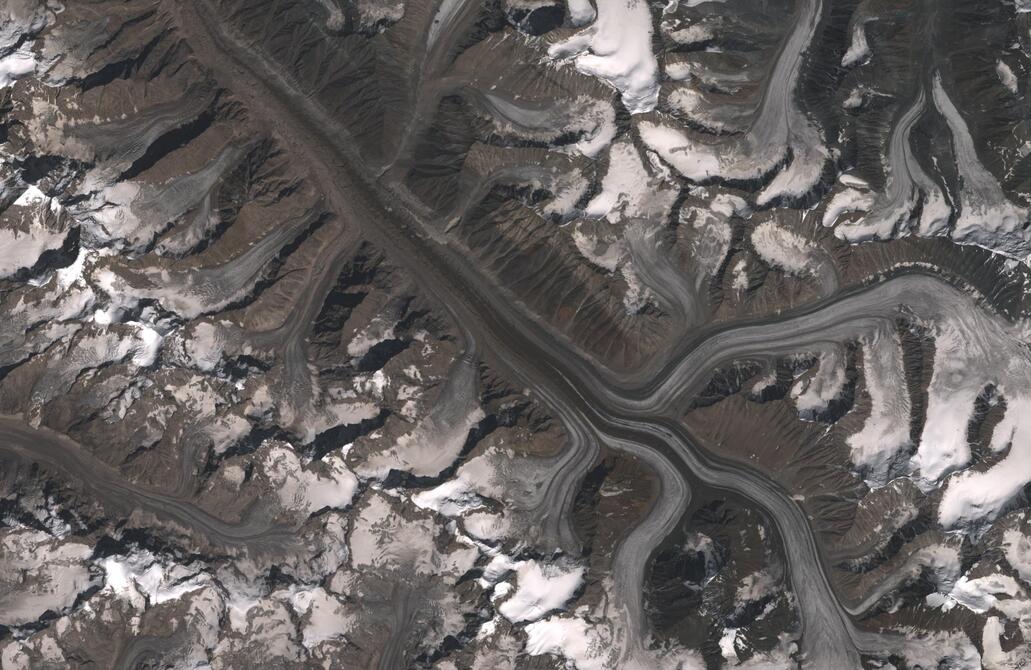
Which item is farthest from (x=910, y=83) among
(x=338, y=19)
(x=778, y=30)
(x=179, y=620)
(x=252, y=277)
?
(x=179, y=620)

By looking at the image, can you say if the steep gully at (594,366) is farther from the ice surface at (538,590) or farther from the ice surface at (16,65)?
the ice surface at (16,65)

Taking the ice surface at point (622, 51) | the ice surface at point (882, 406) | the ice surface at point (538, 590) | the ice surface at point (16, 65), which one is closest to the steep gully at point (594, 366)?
the ice surface at point (882, 406)

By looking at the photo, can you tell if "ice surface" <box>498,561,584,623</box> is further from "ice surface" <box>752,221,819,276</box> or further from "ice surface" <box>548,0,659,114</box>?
"ice surface" <box>548,0,659,114</box>

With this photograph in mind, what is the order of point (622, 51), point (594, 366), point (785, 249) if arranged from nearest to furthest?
point (594, 366), point (785, 249), point (622, 51)

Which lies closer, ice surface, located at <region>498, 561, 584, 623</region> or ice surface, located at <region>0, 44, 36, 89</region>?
ice surface, located at <region>498, 561, 584, 623</region>

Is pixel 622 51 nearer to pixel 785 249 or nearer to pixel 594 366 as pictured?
pixel 785 249

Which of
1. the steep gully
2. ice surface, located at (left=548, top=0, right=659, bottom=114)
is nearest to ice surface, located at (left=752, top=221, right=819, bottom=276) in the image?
the steep gully

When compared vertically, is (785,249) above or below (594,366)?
above

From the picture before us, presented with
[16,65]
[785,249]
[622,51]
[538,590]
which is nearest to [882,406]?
[785,249]

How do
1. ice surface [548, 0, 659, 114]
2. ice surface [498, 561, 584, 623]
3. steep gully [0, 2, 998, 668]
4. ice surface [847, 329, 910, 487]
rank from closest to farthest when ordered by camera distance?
1. steep gully [0, 2, 998, 668]
2. ice surface [847, 329, 910, 487]
3. ice surface [498, 561, 584, 623]
4. ice surface [548, 0, 659, 114]
